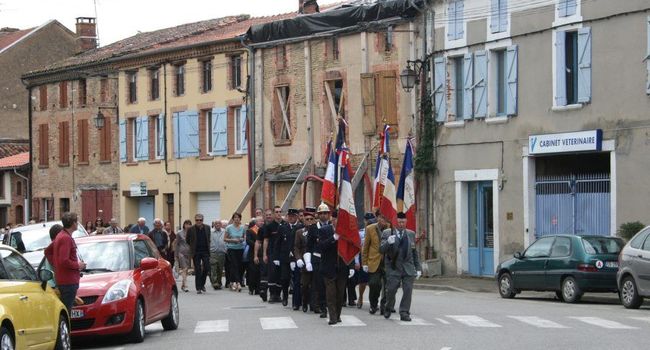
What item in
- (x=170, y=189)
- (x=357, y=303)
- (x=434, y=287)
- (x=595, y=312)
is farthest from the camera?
(x=170, y=189)

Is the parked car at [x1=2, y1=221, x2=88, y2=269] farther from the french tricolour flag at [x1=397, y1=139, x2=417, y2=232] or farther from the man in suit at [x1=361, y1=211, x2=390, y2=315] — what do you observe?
the man in suit at [x1=361, y1=211, x2=390, y2=315]

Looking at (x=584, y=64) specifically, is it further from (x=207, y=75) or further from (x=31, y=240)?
(x=207, y=75)

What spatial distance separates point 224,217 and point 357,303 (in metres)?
23.5

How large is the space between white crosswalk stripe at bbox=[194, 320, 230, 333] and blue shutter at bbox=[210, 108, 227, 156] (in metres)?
26.3

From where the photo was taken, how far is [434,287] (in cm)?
3384

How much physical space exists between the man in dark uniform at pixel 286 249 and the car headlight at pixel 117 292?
7.08 metres

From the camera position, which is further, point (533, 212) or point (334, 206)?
point (533, 212)

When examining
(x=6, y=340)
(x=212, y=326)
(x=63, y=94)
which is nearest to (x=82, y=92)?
(x=63, y=94)

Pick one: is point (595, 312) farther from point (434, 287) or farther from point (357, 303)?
point (434, 287)

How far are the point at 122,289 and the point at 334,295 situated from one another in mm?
3823

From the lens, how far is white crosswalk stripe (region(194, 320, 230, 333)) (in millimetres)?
20219

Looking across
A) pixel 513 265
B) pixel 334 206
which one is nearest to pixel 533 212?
pixel 513 265

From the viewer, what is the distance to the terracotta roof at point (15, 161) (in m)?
64.7

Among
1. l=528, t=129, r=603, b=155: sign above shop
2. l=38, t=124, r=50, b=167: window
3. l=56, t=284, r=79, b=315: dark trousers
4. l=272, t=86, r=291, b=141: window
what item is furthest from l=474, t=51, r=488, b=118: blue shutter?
l=38, t=124, r=50, b=167: window
